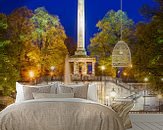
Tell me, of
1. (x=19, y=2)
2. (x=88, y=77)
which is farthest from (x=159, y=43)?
(x=19, y=2)

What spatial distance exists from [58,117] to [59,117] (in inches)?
0.4

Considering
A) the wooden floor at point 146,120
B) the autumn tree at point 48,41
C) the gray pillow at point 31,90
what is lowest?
the wooden floor at point 146,120

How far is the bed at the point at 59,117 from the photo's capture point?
482cm

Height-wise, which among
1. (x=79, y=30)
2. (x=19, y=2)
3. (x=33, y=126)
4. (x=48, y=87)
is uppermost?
(x=19, y=2)

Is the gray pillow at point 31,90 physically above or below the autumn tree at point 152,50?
below

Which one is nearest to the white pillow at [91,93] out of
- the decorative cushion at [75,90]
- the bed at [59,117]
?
the decorative cushion at [75,90]

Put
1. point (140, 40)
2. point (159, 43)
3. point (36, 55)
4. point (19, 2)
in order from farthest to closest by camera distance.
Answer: point (19, 2) → point (36, 55) → point (140, 40) → point (159, 43)

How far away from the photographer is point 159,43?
14.4 m

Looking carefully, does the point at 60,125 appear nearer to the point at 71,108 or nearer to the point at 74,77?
the point at 71,108

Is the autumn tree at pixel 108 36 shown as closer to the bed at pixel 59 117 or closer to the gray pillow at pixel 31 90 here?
the gray pillow at pixel 31 90

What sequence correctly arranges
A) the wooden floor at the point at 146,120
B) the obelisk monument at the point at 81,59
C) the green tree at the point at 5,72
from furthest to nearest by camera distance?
the obelisk monument at the point at 81,59 < the green tree at the point at 5,72 < the wooden floor at the point at 146,120

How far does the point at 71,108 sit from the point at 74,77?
1585cm

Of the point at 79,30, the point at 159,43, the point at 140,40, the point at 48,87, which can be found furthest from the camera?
the point at 79,30

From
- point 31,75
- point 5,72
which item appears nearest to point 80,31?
point 31,75
